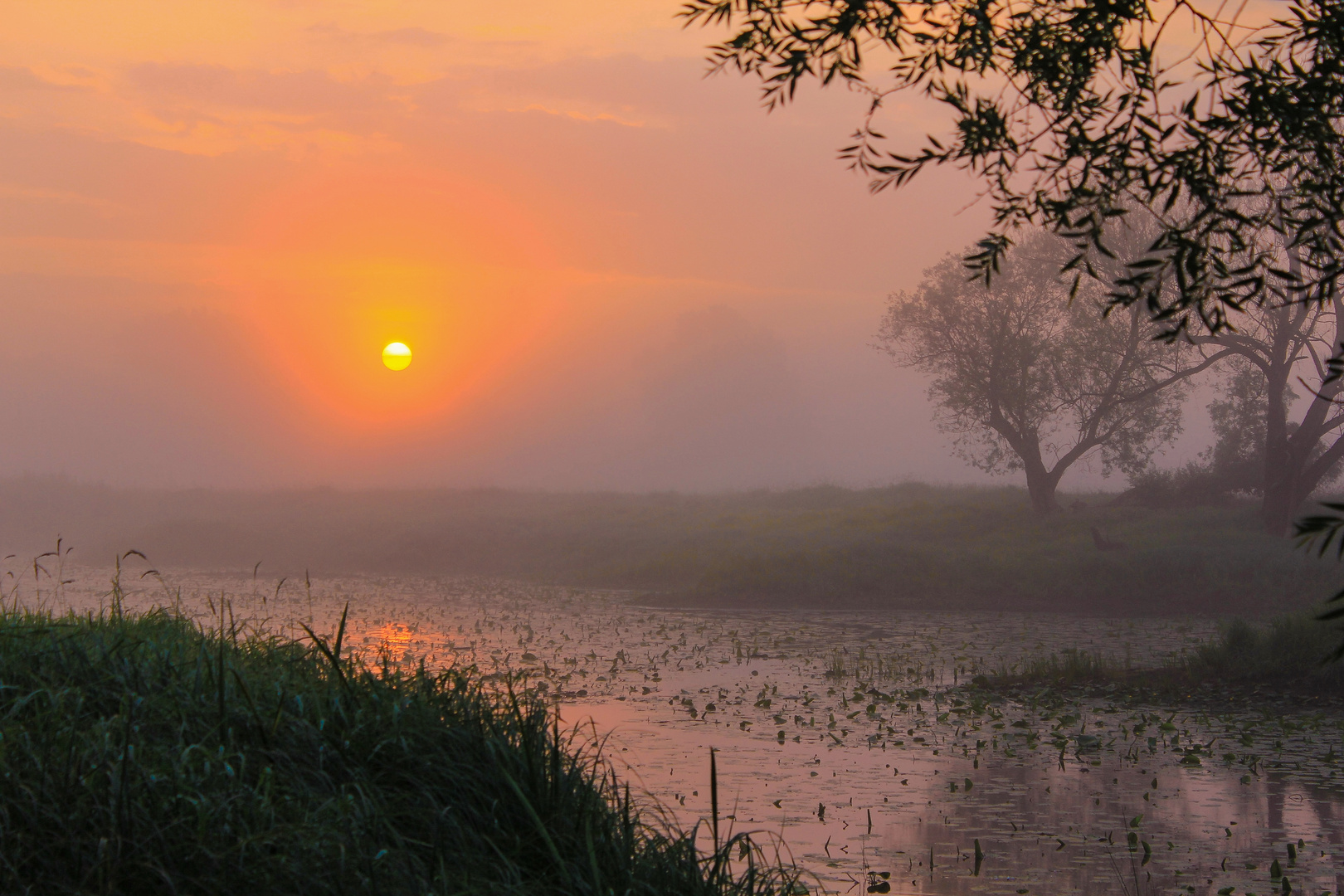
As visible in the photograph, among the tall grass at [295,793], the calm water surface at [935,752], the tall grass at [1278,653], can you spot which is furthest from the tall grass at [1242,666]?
the tall grass at [295,793]

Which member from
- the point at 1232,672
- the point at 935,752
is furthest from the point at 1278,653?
the point at 935,752

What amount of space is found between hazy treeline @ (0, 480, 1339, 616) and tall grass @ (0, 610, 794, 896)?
84.2 feet

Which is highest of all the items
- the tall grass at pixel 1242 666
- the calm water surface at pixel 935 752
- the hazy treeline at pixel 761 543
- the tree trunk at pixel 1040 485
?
the tree trunk at pixel 1040 485

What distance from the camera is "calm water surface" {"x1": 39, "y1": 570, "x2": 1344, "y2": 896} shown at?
32.5 ft

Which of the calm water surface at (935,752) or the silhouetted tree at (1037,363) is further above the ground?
the silhouetted tree at (1037,363)

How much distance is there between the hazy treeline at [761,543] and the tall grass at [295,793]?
84.2ft

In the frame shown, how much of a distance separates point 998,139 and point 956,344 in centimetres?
3624

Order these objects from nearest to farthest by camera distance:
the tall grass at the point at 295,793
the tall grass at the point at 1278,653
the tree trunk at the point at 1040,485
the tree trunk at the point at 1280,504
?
the tall grass at the point at 295,793, the tall grass at the point at 1278,653, the tree trunk at the point at 1280,504, the tree trunk at the point at 1040,485

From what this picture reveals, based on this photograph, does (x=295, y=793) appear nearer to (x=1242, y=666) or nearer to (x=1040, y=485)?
(x=1242, y=666)

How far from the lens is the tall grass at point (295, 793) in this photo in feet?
20.9

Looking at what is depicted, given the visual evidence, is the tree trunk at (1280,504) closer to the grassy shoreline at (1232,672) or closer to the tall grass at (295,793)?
the grassy shoreline at (1232,672)

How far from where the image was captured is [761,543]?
40.6 meters

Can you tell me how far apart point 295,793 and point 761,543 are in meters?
34.0

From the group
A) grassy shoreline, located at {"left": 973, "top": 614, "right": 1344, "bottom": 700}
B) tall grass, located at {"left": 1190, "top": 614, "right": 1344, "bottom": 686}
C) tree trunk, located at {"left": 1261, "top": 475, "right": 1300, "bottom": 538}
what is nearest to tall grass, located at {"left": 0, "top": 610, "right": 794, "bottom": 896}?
grassy shoreline, located at {"left": 973, "top": 614, "right": 1344, "bottom": 700}
